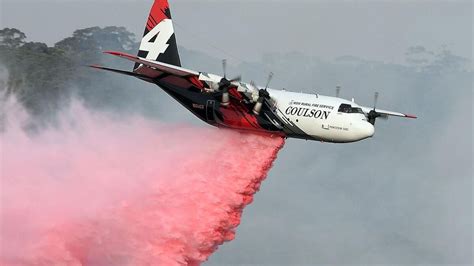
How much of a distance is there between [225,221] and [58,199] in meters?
5.52

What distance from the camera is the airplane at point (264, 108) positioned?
42.0 m

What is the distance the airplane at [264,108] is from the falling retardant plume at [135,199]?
2.73 ft

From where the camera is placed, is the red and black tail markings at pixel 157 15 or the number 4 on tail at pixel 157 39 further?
the red and black tail markings at pixel 157 15

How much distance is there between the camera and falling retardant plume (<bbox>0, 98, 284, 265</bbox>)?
42.5 m

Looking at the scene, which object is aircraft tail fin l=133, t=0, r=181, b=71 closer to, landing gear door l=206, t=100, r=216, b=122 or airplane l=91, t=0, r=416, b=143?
airplane l=91, t=0, r=416, b=143

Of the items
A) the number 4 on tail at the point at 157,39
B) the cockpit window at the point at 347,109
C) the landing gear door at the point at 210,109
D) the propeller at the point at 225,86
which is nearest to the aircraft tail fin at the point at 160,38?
the number 4 on tail at the point at 157,39

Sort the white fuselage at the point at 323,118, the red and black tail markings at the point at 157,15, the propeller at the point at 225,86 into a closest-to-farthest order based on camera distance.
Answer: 1. the white fuselage at the point at 323,118
2. the propeller at the point at 225,86
3. the red and black tail markings at the point at 157,15

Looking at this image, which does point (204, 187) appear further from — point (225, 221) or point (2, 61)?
point (2, 61)

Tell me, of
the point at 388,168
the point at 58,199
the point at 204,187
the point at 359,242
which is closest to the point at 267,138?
the point at 204,187

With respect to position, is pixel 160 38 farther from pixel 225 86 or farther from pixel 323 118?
pixel 323 118

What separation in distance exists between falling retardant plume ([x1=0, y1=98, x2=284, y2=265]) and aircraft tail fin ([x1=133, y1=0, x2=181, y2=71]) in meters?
2.89

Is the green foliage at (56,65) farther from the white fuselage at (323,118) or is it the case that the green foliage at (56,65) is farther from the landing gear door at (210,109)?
the white fuselage at (323,118)

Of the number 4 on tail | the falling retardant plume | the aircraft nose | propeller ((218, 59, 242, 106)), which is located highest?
the number 4 on tail

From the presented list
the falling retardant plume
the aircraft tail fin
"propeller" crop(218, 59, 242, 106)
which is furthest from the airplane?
the aircraft tail fin
